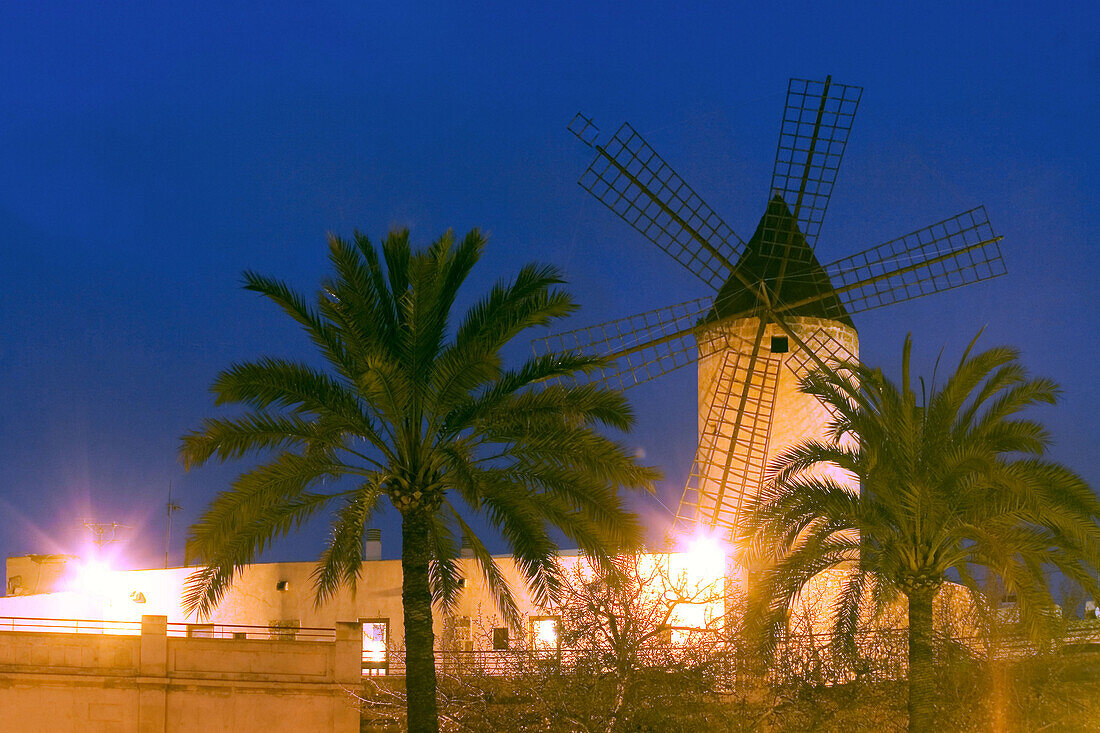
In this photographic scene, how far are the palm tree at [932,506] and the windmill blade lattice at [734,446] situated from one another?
28.9 ft

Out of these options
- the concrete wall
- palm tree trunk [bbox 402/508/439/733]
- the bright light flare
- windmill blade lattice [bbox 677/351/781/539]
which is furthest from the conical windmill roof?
palm tree trunk [bbox 402/508/439/733]

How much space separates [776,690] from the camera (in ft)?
69.6

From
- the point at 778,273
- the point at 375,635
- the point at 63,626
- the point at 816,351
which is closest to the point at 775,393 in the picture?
the point at 816,351

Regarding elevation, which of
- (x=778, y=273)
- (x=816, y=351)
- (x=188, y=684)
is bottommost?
(x=188, y=684)

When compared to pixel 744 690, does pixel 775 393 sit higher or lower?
higher

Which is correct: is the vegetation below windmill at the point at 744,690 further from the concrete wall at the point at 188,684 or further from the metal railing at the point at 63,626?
the metal railing at the point at 63,626

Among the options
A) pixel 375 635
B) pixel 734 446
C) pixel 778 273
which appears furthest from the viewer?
pixel 375 635

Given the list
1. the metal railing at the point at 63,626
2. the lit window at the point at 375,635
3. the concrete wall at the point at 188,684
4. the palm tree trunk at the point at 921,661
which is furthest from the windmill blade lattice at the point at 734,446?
the metal railing at the point at 63,626

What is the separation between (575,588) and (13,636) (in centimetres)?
1023

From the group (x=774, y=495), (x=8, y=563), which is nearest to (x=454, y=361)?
(x=774, y=495)

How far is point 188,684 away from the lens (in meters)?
22.2

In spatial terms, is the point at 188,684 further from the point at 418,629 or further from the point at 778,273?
the point at 778,273

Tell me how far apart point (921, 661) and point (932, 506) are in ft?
7.90

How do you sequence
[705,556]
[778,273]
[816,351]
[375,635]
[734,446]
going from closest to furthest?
[705,556] < [734,446] < [816,351] < [778,273] < [375,635]
